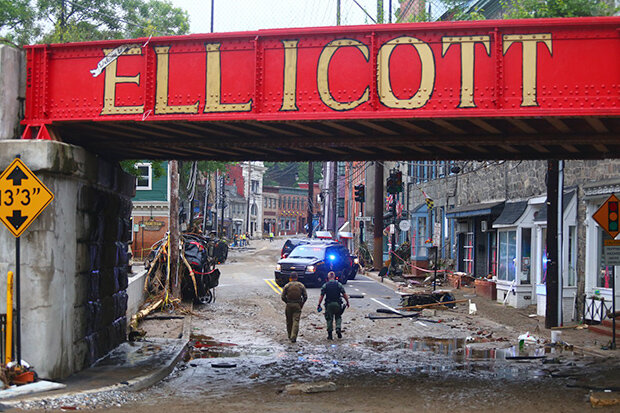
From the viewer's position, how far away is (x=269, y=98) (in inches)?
421

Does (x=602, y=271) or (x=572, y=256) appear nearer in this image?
(x=602, y=271)

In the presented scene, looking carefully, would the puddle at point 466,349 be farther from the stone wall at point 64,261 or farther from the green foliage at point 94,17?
the green foliage at point 94,17

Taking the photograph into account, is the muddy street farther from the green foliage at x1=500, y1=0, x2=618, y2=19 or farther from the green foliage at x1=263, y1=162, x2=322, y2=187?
the green foliage at x1=263, y1=162, x2=322, y2=187

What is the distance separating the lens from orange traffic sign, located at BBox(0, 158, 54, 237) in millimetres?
9945

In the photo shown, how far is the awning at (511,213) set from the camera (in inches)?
938

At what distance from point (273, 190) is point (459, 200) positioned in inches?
3834

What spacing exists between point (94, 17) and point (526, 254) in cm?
3287

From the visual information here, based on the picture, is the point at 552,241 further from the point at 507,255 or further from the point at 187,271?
the point at 187,271

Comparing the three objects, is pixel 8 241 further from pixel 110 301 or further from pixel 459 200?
pixel 459 200

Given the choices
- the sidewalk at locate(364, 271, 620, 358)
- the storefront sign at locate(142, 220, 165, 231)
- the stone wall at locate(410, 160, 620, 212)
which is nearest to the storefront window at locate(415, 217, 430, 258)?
the stone wall at locate(410, 160, 620, 212)

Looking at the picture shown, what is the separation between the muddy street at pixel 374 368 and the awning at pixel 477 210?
5.93m

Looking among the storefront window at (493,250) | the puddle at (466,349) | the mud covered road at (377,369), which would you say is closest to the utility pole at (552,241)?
the mud covered road at (377,369)

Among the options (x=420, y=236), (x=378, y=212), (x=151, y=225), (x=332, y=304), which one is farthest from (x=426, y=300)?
(x=151, y=225)

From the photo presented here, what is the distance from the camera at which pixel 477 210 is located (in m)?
28.0
